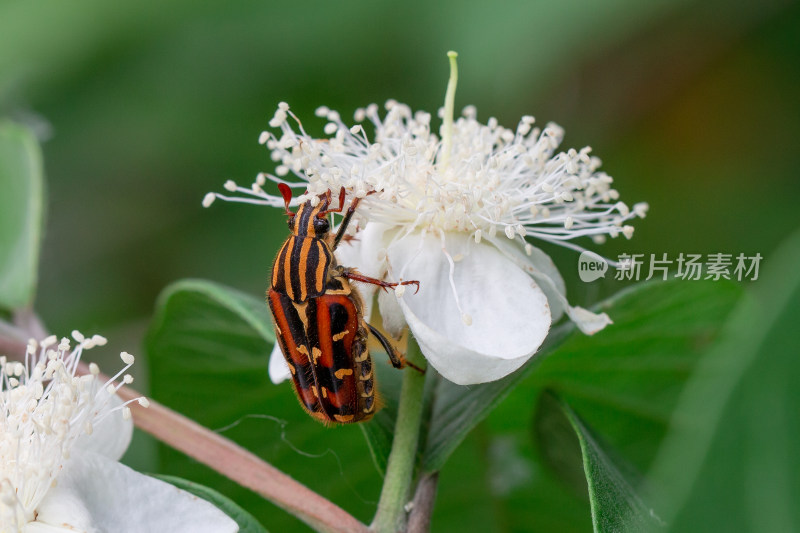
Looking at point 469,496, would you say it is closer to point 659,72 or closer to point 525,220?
point 525,220

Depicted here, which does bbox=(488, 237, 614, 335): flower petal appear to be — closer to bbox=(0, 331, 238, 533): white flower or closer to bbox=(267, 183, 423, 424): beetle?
bbox=(267, 183, 423, 424): beetle

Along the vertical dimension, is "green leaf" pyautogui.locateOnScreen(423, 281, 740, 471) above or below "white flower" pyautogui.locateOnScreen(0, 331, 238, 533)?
above

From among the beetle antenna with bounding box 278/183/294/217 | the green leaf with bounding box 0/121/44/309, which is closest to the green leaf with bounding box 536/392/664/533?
the beetle antenna with bounding box 278/183/294/217

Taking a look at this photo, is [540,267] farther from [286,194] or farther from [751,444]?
[751,444]

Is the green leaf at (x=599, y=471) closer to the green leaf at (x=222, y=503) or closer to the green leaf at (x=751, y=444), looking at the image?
the green leaf at (x=751, y=444)

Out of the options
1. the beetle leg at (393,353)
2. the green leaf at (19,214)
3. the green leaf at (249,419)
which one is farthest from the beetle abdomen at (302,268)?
the green leaf at (19,214)

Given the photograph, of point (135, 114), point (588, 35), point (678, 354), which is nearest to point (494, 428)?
point (678, 354)

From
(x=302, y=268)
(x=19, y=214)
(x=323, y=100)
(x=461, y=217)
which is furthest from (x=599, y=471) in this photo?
(x=323, y=100)
